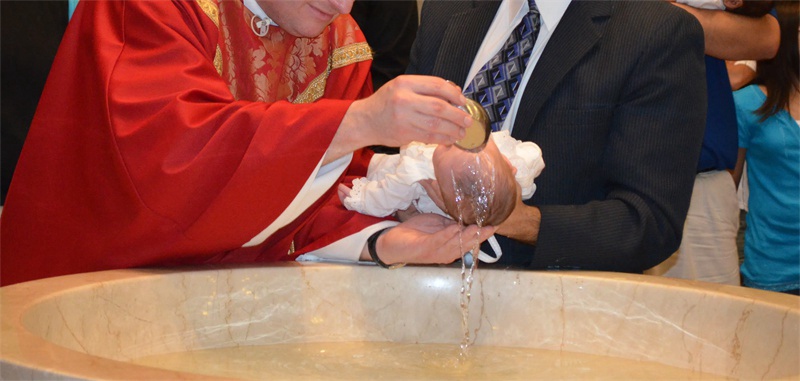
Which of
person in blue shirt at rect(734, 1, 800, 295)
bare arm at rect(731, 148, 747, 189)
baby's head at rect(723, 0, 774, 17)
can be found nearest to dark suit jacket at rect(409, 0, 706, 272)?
baby's head at rect(723, 0, 774, 17)

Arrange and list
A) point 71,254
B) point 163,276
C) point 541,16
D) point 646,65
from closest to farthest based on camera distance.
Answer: point 163,276
point 71,254
point 646,65
point 541,16

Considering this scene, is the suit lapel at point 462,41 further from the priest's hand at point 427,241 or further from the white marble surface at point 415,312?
the white marble surface at point 415,312

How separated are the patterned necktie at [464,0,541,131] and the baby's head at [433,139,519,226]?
15.9 inches

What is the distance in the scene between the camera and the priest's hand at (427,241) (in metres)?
2.06

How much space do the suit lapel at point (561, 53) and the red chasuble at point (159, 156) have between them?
1.36 ft

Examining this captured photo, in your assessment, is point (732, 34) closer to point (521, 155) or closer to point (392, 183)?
point (521, 155)

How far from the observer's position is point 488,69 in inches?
97.8

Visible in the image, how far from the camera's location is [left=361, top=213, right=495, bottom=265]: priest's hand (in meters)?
2.06

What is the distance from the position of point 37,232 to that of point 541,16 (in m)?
1.23

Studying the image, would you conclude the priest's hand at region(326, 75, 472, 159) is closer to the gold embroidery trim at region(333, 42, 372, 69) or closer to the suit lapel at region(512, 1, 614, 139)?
the suit lapel at region(512, 1, 614, 139)

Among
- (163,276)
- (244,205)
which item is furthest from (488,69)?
(163,276)

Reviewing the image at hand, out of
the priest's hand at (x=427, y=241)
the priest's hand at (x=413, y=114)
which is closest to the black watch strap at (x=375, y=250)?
the priest's hand at (x=427, y=241)

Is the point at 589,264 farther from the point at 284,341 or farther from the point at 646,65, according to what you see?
the point at 284,341

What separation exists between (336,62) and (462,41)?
32 cm
